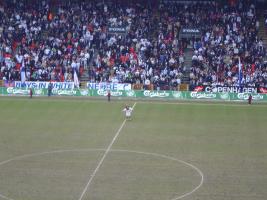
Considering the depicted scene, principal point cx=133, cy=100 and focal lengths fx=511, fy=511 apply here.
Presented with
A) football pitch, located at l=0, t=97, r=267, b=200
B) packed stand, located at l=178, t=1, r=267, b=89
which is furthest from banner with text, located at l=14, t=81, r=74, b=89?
packed stand, located at l=178, t=1, r=267, b=89

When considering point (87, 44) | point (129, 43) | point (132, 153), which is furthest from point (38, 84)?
point (132, 153)

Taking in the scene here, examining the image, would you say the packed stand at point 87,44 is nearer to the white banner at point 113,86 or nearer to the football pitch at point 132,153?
the white banner at point 113,86

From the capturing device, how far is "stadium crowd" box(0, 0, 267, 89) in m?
49.8

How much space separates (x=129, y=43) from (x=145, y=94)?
8992mm

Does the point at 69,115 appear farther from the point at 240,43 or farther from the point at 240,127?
the point at 240,43

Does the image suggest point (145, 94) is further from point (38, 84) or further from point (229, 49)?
point (229, 49)

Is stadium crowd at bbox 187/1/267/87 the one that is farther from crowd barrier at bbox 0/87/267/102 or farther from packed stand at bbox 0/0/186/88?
packed stand at bbox 0/0/186/88

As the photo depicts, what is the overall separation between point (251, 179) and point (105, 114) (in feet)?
57.4

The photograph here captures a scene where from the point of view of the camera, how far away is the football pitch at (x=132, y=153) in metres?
19.7

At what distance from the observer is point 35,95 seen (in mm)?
47062

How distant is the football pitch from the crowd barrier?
4.79 metres

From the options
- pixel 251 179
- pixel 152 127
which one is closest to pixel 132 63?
pixel 152 127

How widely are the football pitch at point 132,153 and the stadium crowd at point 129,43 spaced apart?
30.8ft

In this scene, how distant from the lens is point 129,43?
53.3m
